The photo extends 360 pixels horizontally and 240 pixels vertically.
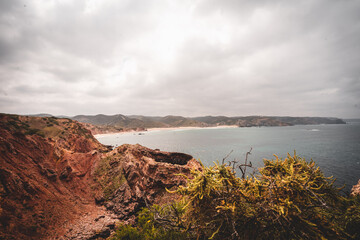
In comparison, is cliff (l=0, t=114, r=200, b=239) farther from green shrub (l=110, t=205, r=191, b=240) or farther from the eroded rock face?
green shrub (l=110, t=205, r=191, b=240)

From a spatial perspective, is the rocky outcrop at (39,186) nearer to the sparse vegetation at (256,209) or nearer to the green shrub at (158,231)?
the green shrub at (158,231)

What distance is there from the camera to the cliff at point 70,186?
13.3 metres

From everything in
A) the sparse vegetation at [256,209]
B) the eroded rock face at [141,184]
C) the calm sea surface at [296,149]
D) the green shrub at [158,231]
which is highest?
the sparse vegetation at [256,209]

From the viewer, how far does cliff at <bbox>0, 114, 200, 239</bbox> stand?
13281 mm

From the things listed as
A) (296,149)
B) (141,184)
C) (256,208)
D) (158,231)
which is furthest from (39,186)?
(296,149)

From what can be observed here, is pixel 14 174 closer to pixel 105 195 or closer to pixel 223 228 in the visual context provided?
pixel 105 195

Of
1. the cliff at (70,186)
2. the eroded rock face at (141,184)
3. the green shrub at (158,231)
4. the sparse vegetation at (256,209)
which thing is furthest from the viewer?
the eroded rock face at (141,184)

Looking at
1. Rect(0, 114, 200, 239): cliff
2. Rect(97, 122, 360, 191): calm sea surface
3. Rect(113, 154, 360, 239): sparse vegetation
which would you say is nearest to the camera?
Rect(113, 154, 360, 239): sparse vegetation

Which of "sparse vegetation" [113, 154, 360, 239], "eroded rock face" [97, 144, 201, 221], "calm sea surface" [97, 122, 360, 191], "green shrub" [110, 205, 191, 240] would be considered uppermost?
"sparse vegetation" [113, 154, 360, 239]

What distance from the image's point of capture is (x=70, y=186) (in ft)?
65.0

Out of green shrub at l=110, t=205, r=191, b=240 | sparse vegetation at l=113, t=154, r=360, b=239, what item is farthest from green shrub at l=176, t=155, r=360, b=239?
green shrub at l=110, t=205, r=191, b=240

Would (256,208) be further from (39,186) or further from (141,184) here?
(39,186)

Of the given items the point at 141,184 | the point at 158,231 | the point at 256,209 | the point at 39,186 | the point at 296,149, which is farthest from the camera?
the point at 296,149

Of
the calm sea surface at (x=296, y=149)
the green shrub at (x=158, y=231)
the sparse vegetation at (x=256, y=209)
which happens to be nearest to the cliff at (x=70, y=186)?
the green shrub at (x=158, y=231)
